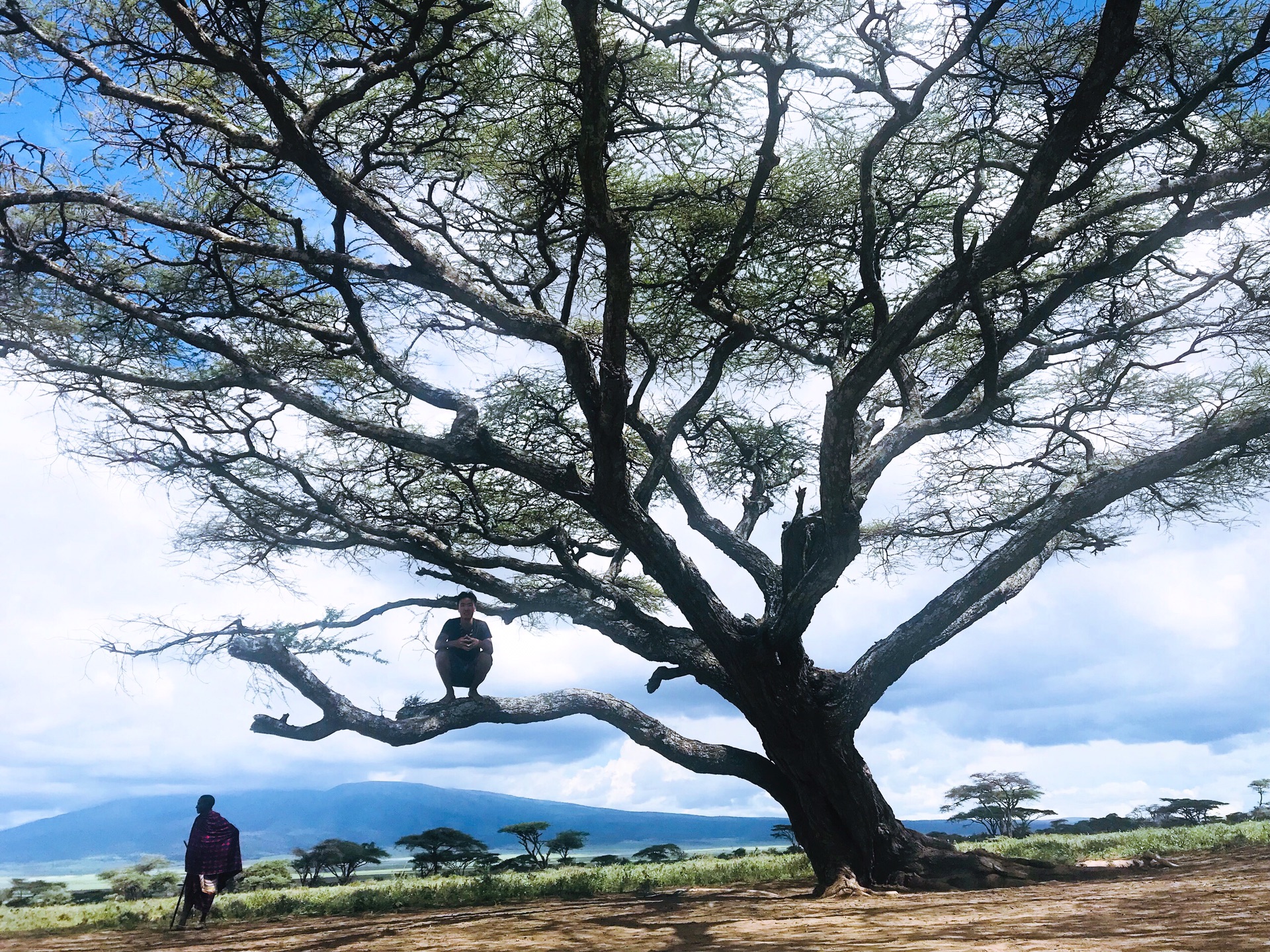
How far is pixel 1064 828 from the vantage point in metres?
22.0

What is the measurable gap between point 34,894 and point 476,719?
39.4ft

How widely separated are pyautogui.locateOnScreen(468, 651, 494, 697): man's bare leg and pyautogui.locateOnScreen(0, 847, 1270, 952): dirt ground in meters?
2.00

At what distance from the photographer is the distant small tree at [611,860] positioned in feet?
52.1

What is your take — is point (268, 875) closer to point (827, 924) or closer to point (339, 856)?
point (339, 856)

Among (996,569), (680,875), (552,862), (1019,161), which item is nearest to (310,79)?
(1019,161)

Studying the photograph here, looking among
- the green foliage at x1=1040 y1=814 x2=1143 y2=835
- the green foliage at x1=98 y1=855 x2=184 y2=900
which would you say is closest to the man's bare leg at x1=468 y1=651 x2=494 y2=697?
the green foliage at x1=98 y1=855 x2=184 y2=900

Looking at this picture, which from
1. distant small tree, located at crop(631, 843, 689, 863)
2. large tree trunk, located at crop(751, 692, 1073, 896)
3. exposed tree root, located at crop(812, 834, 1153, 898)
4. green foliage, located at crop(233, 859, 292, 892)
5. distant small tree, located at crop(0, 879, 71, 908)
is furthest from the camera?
distant small tree, located at crop(631, 843, 689, 863)

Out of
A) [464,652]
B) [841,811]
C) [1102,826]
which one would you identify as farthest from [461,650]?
[1102,826]

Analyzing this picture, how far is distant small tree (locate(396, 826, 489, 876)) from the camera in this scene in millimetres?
17031

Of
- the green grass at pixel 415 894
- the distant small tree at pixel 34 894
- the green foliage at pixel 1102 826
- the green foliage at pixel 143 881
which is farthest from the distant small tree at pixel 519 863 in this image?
the green foliage at pixel 1102 826

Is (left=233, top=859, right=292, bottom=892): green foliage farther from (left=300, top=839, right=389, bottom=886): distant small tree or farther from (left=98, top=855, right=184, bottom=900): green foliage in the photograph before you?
(left=98, top=855, right=184, bottom=900): green foliage

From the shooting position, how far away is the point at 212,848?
8969 mm

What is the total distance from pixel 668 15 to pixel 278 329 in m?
5.57

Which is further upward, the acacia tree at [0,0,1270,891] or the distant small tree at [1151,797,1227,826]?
the acacia tree at [0,0,1270,891]
